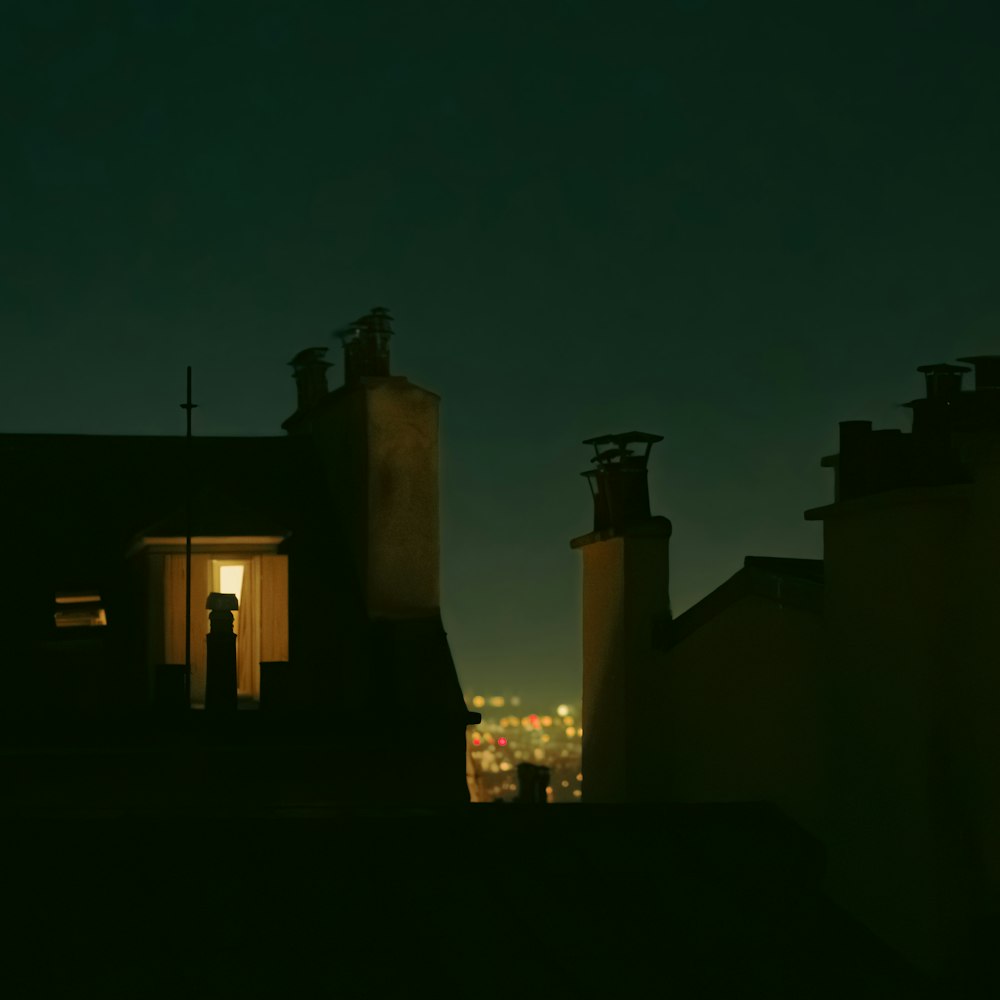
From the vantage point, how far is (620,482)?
46.5 ft

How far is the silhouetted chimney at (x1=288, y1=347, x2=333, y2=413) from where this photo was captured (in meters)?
21.5

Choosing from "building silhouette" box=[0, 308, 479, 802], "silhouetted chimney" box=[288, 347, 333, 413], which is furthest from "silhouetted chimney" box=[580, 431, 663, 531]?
"silhouetted chimney" box=[288, 347, 333, 413]

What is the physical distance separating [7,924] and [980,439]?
6.20m

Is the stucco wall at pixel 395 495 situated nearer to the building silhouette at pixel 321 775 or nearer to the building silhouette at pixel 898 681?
the building silhouette at pixel 321 775

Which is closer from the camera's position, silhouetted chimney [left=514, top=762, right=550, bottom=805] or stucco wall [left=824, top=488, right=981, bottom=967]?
stucco wall [left=824, top=488, right=981, bottom=967]

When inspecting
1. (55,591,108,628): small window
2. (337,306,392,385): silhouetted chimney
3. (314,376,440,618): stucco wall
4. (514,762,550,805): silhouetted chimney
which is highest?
(337,306,392,385): silhouetted chimney

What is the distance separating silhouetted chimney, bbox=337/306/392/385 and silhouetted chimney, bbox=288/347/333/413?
6.97 feet

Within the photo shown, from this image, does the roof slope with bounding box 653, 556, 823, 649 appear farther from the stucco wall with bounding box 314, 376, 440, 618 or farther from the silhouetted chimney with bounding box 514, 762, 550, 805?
the silhouetted chimney with bounding box 514, 762, 550, 805

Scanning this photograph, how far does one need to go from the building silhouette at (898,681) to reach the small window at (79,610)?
326 inches

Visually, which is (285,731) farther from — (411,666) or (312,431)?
(312,431)

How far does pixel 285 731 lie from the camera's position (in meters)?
16.2

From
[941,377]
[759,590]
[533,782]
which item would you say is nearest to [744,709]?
[759,590]

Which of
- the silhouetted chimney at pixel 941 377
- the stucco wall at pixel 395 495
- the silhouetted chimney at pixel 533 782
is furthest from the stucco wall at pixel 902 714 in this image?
the silhouetted chimney at pixel 533 782

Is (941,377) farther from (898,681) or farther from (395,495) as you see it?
(395,495)
